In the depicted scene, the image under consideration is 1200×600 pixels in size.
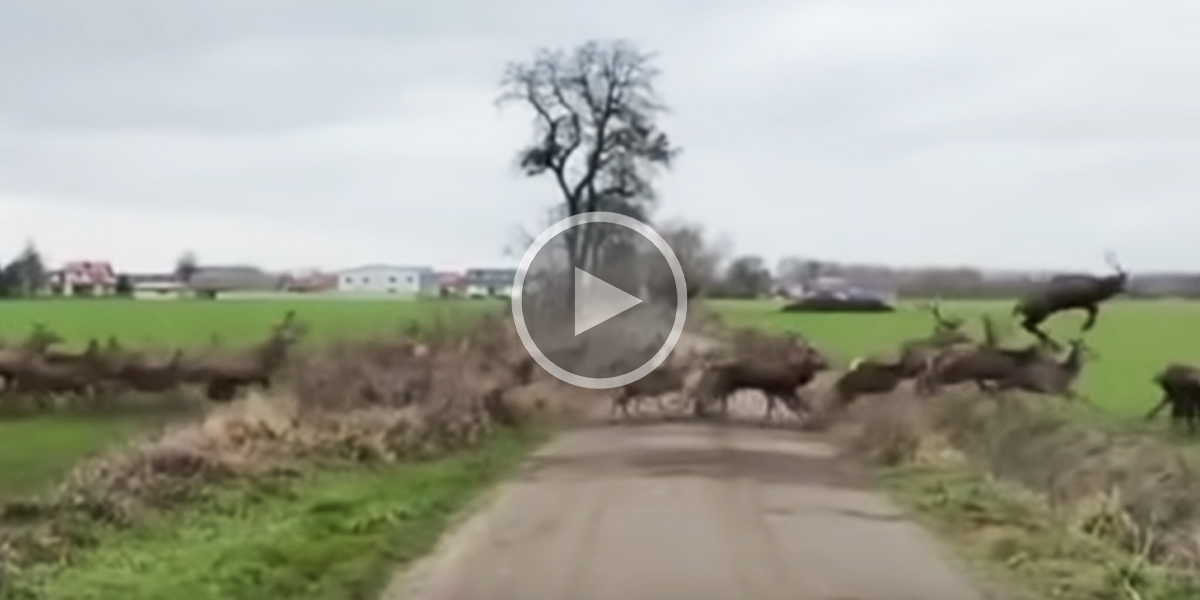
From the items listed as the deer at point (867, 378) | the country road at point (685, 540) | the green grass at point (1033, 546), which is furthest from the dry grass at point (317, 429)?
the green grass at point (1033, 546)

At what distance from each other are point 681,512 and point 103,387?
86.7ft

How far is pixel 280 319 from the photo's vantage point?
37.9m

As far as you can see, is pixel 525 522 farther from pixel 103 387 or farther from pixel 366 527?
pixel 103 387

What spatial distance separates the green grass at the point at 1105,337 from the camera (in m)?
30.4

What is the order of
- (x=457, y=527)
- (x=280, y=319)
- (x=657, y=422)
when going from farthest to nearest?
(x=280, y=319)
(x=657, y=422)
(x=457, y=527)

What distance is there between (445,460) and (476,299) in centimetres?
1540

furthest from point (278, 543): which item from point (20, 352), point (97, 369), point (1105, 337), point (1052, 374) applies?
point (20, 352)

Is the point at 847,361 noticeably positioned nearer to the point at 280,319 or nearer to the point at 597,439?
the point at 597,439

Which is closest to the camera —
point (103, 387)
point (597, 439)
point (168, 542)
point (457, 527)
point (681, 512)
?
point (168, 542)

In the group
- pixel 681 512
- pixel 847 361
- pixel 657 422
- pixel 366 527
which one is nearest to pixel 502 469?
pixel 681 512

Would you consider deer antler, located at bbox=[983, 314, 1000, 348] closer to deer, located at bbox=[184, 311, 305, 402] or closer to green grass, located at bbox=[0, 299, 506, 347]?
green grass, located at bbox=[0, 299, 506, 347]

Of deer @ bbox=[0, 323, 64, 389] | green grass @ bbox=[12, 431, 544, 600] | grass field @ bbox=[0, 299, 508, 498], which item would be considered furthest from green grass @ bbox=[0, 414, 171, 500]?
green grass @ bbox=[12, 431, 544, 600]

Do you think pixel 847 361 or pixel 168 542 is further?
pixel 847 361

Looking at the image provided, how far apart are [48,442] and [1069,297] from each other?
17215 millimetres
